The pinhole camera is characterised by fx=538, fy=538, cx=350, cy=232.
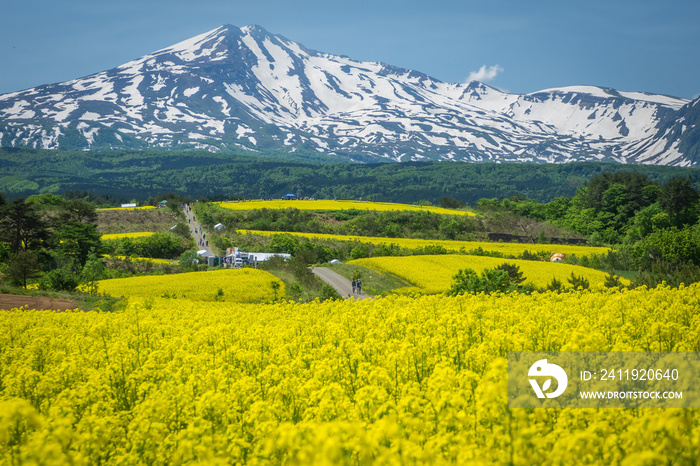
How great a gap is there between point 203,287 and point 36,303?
15.0m

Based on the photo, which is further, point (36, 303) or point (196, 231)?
point (196, 231)

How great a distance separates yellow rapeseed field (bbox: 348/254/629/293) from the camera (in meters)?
38.9

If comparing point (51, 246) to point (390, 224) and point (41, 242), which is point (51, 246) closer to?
point (41, 242)

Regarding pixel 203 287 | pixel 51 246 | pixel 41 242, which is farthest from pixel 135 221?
pixel 203 287

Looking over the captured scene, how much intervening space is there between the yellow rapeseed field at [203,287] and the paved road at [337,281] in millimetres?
4056

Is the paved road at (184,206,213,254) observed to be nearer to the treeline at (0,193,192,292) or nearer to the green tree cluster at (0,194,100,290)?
the treeline at (0,193,192,292)

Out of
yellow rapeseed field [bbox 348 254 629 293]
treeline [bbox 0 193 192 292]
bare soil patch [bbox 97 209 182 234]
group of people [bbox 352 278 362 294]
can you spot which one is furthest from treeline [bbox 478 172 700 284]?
bare soil patch [bbox 97 209 182 234]

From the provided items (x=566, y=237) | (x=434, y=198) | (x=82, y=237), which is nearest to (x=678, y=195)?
(x=566, y=237)

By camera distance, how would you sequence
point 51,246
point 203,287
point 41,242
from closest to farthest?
point 203,287 → point 41,242 → point 51,246

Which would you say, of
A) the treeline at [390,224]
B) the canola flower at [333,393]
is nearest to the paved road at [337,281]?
the canola flower at [333,393]

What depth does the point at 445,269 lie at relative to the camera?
44.4 meters

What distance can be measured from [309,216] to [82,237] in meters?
43.5

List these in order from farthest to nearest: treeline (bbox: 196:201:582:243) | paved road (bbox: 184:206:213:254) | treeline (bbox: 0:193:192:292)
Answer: treeline (bbox: 196:201:582:243), paved road (bbox: 184:206:213:254), treeline (bbox: 0:193:192:292)

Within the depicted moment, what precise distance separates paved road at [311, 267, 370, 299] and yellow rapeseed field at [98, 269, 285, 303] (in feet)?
13.3
